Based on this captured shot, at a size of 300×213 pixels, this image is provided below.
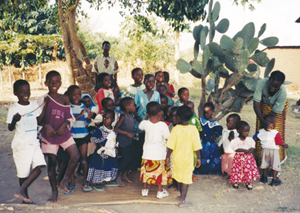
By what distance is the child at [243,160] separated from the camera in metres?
3.77

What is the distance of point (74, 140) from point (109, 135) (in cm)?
50

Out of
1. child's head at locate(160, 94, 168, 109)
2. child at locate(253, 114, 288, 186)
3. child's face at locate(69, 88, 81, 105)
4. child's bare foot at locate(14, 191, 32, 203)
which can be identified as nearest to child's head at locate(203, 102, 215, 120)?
child's head at locate(160, 94, 168, 109)

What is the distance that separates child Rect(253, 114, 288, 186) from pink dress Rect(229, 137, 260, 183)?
24 centimetres

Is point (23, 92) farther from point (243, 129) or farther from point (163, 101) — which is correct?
point (243, 129)

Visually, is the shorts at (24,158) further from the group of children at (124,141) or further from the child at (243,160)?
the child at (243,160)

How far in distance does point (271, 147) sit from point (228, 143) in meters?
0.63

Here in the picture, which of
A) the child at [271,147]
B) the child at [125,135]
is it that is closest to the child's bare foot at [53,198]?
the child at [125,135]

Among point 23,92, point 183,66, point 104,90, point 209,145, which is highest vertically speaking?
point 183,66

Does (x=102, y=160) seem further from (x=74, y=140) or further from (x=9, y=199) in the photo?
(x=9, y=199)

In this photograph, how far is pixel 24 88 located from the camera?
2879mm

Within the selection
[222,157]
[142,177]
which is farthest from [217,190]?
[142,177]

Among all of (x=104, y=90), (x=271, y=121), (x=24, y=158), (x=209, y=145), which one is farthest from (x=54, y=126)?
(x=271, y=121)

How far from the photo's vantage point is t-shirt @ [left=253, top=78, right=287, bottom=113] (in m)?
4.05

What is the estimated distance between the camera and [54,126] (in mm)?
3164
